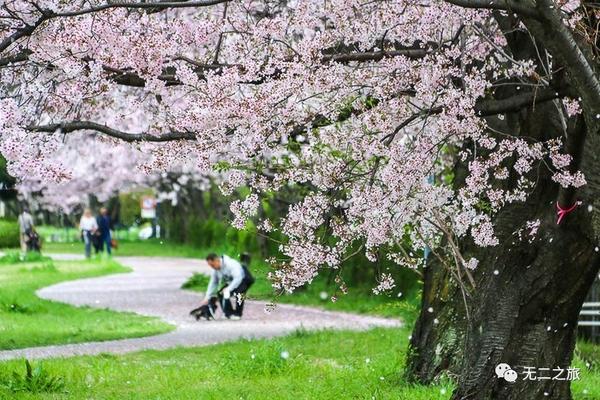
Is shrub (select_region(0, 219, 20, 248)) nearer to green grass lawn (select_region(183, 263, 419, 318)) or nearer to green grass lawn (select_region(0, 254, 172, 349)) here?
green grass lawn (select_region(0, 254, 172, 349))

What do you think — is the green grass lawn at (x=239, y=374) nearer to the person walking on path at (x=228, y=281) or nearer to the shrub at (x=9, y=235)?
the person walking on path at (x=228, y=281)

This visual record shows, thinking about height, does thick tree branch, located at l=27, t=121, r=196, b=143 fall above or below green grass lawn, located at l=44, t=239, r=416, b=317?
above

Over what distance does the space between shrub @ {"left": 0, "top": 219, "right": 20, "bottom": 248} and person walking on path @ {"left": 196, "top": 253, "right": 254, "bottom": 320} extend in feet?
93.0

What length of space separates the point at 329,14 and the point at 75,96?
85.4 inches

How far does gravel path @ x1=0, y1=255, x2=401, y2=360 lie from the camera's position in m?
14.2

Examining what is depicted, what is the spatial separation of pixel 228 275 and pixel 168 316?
1.74 meters

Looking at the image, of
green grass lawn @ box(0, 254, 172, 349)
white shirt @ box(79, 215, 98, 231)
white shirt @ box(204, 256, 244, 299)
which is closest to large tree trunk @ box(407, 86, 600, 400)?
green grass lawn @ box(0, 254, 172, 349)

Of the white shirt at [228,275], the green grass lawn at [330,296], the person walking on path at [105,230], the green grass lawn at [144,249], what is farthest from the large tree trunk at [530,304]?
the green grass lawn at [144,249]

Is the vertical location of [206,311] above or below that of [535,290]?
below

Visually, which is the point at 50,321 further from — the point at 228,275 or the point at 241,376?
the point at 241,376

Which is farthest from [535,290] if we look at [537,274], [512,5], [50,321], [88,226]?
[88,226]

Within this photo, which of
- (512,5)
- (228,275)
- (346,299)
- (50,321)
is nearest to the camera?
(512,5)

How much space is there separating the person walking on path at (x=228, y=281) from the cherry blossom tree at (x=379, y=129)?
30.3ft

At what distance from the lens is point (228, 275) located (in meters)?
17.9
